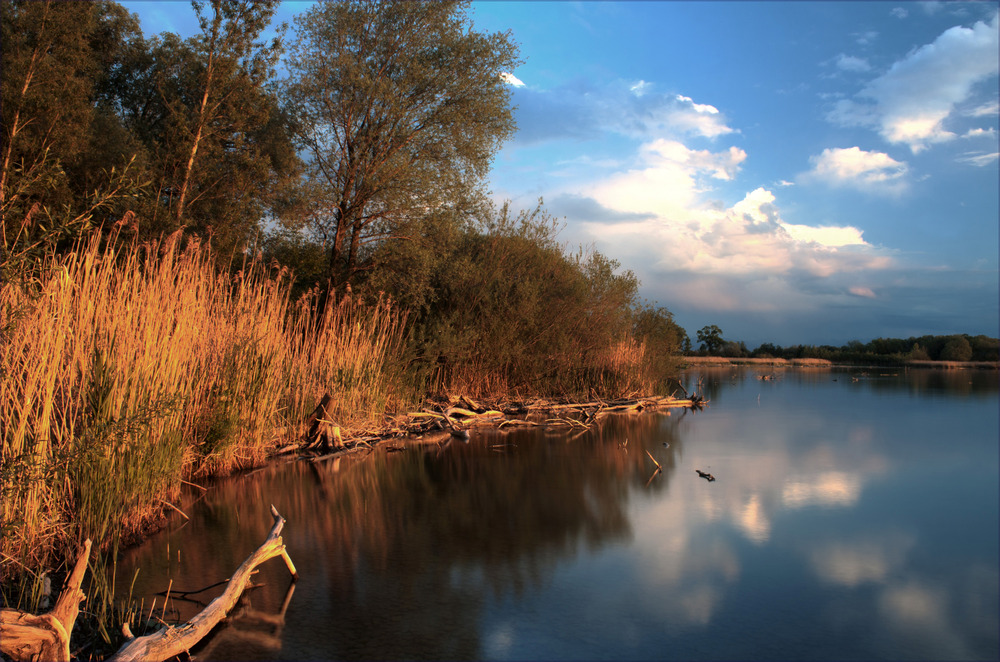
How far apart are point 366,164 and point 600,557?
11.5 meters

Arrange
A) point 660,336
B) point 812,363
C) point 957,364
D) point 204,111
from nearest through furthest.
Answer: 1. point 204,111
2. point 660,336
3. point 957,364
4. point 812,363

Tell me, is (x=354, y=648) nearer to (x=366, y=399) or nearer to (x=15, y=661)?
(x=15, y=661)

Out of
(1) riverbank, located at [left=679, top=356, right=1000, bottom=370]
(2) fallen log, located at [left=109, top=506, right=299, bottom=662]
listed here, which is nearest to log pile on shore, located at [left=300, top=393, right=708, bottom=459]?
(2) fallen log, located at [left=109, top=506, right=299, bottom=662]

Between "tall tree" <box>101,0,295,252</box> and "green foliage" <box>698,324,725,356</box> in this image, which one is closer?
"tall tree" <box>101,0,295,252</box>

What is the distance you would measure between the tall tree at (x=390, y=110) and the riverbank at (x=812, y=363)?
26.0 metres

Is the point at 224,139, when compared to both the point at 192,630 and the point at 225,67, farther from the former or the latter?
the point at 192,630

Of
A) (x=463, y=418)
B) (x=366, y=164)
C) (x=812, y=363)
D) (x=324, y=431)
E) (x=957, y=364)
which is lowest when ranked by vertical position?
(x=463, y=418)

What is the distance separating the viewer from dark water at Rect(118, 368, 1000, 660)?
10.7ft

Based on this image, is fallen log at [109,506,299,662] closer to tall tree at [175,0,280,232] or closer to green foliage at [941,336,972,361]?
tall tree at [175,0,280,232]

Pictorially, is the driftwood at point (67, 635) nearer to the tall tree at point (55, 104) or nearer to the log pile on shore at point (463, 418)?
the log pile on shore at point (463, 418)

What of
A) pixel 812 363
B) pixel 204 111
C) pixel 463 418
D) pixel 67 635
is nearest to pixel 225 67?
pixel 204 111

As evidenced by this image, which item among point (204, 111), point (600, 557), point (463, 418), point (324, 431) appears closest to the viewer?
point (600, 557)

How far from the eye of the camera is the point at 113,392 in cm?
416

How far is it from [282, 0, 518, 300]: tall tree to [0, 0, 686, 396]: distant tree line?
33mm
